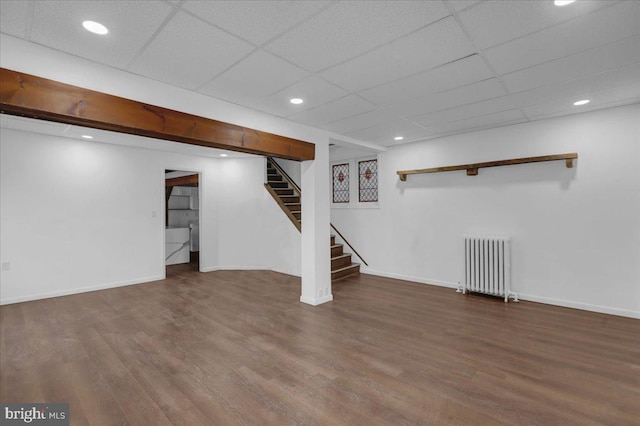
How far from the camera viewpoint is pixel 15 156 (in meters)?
4.27

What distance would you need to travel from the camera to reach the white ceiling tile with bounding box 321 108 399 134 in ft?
12.2

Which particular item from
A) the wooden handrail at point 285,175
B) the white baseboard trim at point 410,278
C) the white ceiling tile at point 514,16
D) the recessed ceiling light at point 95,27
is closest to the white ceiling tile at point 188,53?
the recessed ceiling light at point 95,27

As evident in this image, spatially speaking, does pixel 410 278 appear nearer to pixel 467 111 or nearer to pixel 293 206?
pixel 293 206

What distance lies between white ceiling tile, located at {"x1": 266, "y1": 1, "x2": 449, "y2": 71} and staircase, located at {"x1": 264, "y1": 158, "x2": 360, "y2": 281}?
148 inches

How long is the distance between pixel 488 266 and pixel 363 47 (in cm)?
373

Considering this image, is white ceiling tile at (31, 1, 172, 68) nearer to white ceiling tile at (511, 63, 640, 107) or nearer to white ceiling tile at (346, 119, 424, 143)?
white ceiling tile at (346, 119, 424, 143)

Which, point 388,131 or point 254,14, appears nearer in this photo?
point 254,14

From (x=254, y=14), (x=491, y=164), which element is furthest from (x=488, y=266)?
(x=254, y=14)

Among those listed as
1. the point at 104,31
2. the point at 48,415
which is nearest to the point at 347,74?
the point at 104,31

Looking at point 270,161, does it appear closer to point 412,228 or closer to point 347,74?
point 412,228

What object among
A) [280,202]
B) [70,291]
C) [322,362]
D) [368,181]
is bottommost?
[322,362]

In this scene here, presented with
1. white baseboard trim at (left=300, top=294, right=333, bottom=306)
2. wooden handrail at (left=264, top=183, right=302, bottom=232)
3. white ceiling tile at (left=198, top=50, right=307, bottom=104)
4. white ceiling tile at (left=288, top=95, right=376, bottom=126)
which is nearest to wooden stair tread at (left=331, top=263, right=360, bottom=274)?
wooden handrail at (left=264, top=183, right=302, bottom=232)

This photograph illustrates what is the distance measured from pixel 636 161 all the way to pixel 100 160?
7.68 metres

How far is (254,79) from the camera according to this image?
2705 millimetres
